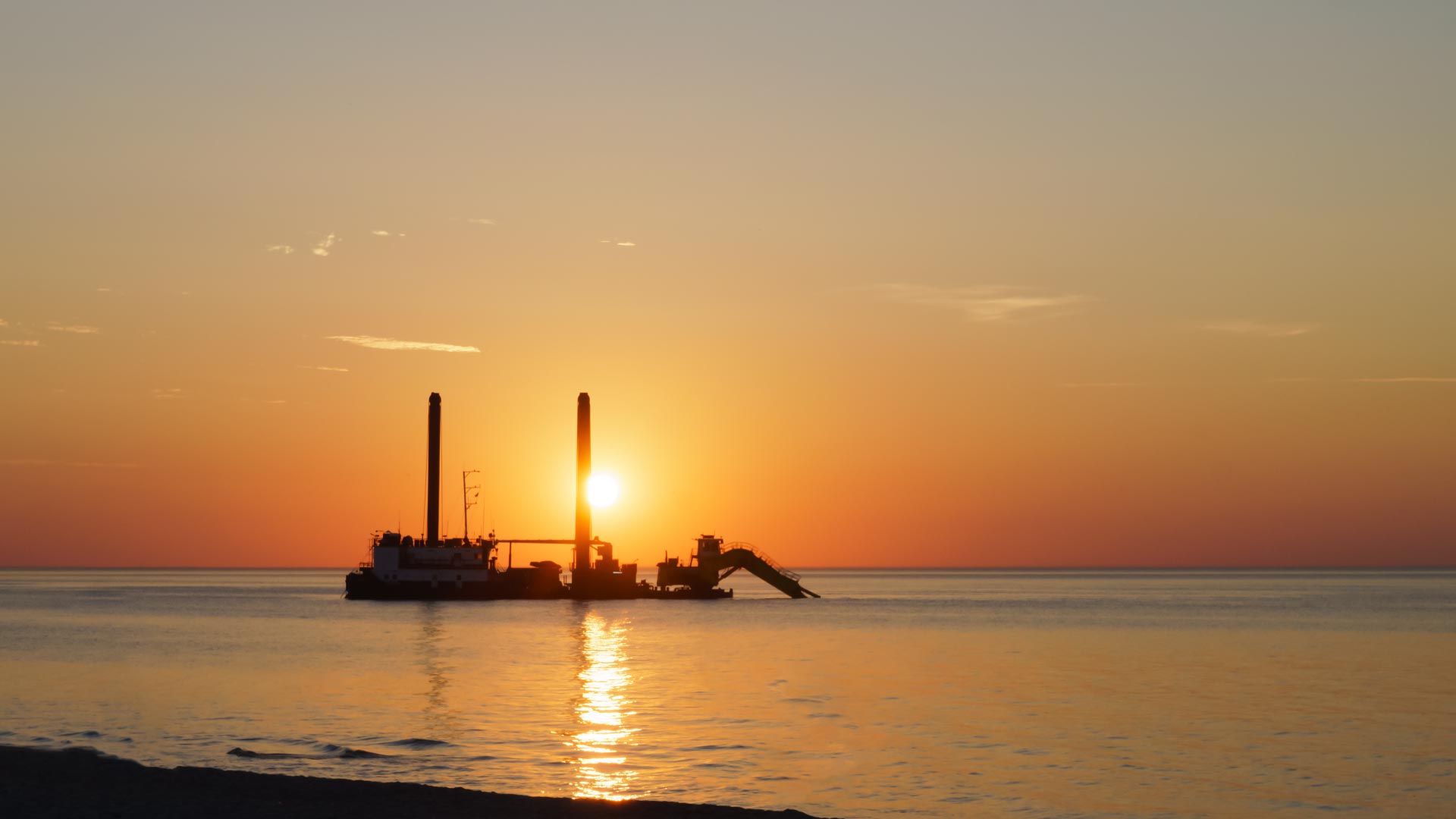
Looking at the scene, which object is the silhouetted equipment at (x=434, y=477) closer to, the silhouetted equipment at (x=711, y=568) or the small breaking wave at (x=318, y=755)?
the silhouetted equipment at (x=711, y=568)

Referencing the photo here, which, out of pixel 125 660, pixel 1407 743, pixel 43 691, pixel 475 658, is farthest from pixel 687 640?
pixel 1407 743

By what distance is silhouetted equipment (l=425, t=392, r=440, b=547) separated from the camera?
144 metres

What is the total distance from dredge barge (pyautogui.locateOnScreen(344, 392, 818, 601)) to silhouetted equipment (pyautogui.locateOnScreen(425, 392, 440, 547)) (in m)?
0.08

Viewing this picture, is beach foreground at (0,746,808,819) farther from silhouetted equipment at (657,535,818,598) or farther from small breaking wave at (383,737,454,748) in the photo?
silhouetted equipment at (657,535,818,598)

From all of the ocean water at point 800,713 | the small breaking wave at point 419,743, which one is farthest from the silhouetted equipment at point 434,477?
the small breaking wave at point 419,743

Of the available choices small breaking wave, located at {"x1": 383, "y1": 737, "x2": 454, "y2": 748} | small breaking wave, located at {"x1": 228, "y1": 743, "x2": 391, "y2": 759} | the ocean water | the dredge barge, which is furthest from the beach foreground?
the dredge barge

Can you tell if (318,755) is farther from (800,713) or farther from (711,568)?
(711,568)

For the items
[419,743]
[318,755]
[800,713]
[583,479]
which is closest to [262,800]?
[318,755]

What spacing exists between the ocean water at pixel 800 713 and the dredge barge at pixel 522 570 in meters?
38.2

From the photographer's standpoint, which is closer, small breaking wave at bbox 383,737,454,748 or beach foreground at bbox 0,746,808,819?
beach foreground at bbox 0,746,808,819

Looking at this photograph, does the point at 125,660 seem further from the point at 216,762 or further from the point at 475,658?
the point at 216,762

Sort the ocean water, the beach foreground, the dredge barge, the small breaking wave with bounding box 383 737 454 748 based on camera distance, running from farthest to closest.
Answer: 1. the dredge barge
2. the small breaking wave with bounding box 383 737 454 748
3. the ocean water
4. the beach foreground

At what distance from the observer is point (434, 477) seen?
145625 millimetres

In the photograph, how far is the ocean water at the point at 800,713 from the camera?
32281 mm
